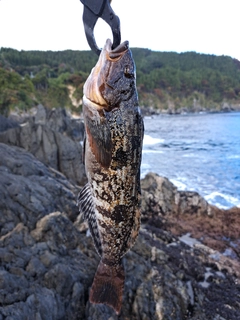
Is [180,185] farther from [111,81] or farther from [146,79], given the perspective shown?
[146,79]

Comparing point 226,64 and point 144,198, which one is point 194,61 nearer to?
point 226,64

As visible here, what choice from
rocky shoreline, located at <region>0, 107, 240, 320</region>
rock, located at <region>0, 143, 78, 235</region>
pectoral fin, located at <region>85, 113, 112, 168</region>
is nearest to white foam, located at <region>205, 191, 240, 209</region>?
rocky shoreline, located at <region>0, 107, 240, 320</region>

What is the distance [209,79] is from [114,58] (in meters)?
168

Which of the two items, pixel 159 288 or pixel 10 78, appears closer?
pixel 159 288

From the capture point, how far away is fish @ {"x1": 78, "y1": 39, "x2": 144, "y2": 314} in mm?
2869

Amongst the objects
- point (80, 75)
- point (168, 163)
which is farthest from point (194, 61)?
point (168, 163)

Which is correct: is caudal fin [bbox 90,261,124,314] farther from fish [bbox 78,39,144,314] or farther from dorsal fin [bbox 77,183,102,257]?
dorsal fin [bbox 77,183,102,257]

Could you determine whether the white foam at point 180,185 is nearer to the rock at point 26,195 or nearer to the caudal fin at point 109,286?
the rock at point 26,195

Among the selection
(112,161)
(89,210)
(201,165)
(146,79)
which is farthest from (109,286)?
(146,79)

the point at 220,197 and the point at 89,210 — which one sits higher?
the point at 89,210

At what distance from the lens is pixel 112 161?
122 inches

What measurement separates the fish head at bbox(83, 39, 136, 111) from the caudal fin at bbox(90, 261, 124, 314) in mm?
2024

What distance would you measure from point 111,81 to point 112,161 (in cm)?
86

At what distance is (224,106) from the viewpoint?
141000 millimetres
